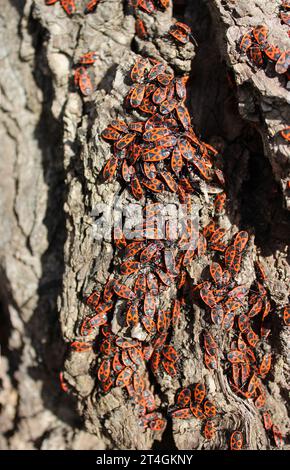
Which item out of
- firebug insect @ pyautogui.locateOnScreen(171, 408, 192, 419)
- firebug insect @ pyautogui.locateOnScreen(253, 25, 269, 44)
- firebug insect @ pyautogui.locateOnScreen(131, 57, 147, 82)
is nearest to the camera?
firebug insect @ pyautogui.locateOnScreen(253, 25, 269, 44)

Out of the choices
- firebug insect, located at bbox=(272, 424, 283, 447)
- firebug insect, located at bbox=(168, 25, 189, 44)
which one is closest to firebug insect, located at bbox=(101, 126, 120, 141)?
firebug insect, located at bbox=(168, 25, 189, 44)

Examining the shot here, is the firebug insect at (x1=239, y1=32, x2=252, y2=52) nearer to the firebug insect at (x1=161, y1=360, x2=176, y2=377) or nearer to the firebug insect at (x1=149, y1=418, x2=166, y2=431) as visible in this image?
the firebug insect at (x1=161, y1=360, x2=176, y2=377)

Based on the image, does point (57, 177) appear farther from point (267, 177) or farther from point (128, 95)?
point (267, 177)

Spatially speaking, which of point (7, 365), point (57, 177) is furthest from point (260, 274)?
point (7, 365)

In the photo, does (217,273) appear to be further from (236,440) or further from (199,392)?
(236,440)

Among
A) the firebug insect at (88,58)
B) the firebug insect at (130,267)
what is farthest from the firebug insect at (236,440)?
the firebug insect at (88,58)

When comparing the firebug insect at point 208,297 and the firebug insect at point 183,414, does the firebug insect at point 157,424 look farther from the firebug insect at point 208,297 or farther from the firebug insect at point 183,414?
the firebug insect at point 208,297

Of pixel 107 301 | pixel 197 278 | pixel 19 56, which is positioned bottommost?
pixel 107 301
